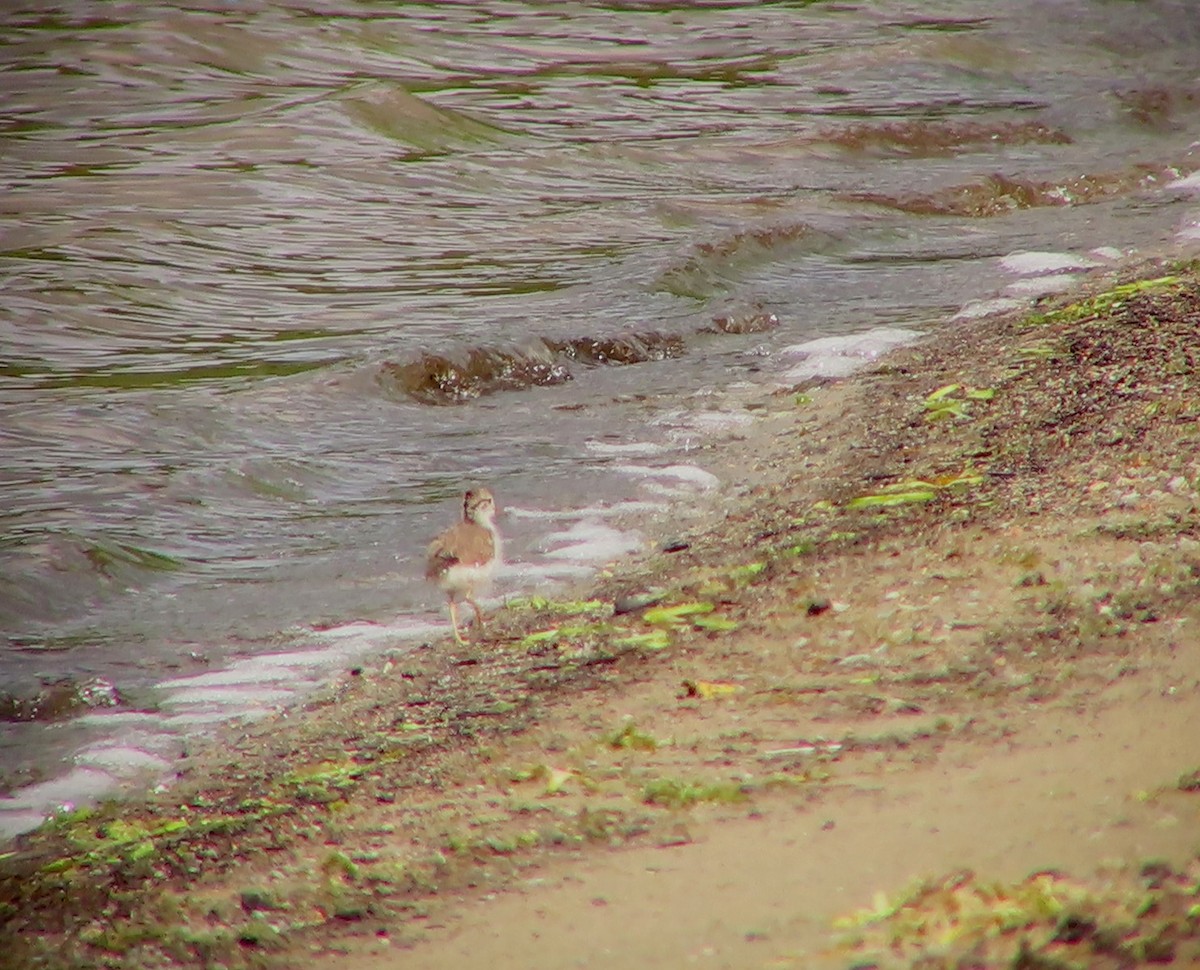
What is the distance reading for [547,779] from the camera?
3580 millimetres

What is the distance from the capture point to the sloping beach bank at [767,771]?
271 centimetres

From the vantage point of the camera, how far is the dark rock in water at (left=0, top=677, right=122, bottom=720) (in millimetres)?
4969

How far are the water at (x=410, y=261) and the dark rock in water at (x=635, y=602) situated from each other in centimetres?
84

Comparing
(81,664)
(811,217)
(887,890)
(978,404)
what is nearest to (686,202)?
(811,217)

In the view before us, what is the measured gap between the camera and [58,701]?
5016 millimetres

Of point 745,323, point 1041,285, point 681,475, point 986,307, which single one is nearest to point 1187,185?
point 1041,285

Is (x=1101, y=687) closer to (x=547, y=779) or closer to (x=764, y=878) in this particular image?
(x=764, y=878)

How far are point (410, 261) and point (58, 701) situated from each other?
22.1 feet

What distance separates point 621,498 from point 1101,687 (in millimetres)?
3419

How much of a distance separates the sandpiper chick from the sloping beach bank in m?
0.17

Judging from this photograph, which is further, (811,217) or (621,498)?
(811,217)

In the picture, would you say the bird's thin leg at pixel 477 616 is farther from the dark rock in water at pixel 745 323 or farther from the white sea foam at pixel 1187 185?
the white sea foam at pixel 1187 185

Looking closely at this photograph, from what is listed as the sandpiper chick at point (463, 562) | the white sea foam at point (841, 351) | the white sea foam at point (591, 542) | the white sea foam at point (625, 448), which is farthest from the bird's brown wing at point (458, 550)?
the white sea foam at point (841, 351)

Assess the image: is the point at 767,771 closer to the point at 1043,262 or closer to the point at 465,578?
the point at 465,578
